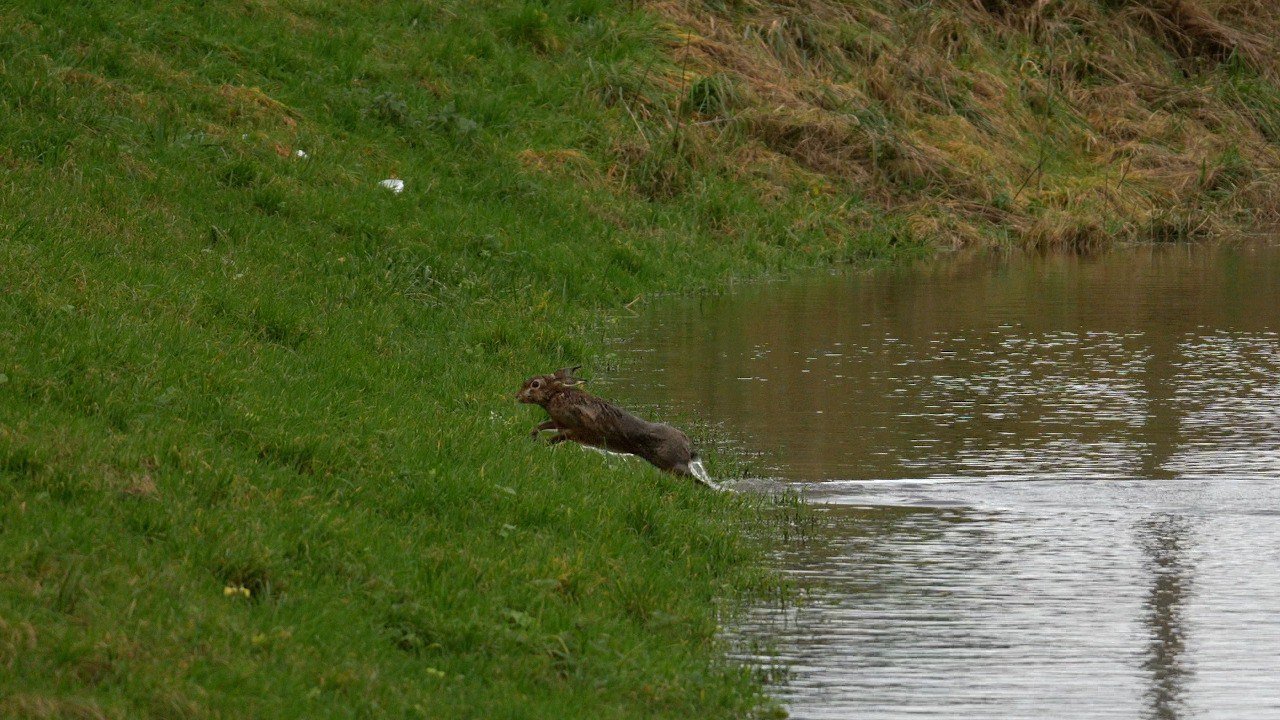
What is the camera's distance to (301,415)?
8719 mm

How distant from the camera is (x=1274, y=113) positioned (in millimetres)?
31719

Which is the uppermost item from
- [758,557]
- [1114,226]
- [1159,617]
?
[1159,617]

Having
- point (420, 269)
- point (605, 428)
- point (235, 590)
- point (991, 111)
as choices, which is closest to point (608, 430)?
point (605, 428)

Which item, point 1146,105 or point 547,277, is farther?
point 1146,105

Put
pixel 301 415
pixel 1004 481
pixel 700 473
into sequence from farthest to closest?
1. pixel 1004 481
2. pixel 700 473
3. pixel 301 415

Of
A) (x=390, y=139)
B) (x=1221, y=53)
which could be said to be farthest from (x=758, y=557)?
(x=1221, y=53)

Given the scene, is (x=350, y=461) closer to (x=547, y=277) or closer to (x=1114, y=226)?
(x=547, y=277)

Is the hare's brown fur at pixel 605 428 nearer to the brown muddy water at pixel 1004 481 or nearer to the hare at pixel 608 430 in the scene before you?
the hare at pixel 608 430

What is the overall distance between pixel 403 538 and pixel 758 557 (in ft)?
6.15

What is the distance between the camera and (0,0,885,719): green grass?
6.07 metres

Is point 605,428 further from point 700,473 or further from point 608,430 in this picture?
point 700,473

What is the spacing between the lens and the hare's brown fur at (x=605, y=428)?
9.73 meters

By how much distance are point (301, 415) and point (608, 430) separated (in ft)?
5.97

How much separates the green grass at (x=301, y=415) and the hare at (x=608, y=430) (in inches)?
4.4
